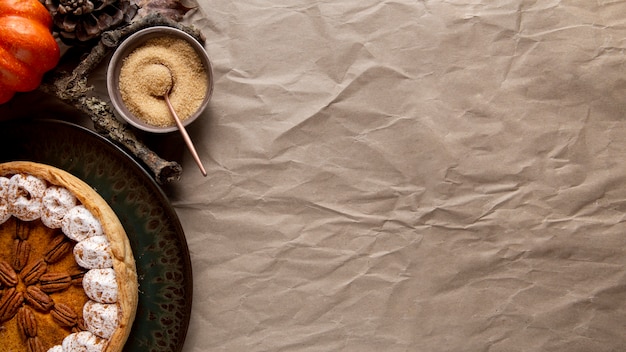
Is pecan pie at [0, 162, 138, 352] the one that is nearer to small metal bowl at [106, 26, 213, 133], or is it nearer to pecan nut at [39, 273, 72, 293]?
pecan nut at [39, 273, 72, 293]

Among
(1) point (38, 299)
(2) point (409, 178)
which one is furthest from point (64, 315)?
(2) point (409, 178)

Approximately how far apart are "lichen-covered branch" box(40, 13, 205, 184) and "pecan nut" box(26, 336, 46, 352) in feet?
1.99

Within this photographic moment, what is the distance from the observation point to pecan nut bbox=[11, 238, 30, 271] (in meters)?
1.99

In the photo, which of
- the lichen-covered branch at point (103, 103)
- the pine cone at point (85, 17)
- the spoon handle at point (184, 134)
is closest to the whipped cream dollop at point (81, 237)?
the lichen-covered branch at point (103, 103)

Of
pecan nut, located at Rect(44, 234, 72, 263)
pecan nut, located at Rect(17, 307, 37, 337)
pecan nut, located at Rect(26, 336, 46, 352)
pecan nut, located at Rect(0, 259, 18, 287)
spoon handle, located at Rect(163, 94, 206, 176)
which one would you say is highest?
spoon handle, located at Rect(163, 94, 206, 176)

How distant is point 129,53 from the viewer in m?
2.12

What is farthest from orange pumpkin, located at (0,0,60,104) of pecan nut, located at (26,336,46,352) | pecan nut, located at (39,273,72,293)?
pecan nut, located at (26,336,46,352)

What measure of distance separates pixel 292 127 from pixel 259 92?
0.55ft

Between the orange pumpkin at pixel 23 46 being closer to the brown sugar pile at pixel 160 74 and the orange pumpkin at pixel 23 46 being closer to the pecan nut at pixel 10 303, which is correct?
the brown sugar pile at pixel 160 74

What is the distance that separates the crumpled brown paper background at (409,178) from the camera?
2197 millimetres

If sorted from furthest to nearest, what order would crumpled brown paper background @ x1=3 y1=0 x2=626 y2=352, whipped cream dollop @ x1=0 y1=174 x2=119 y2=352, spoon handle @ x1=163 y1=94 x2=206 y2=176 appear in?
1. crumpled brown paper background @ x1=3 y1=0 x2=626 y2=352
2. spoon handle @ x1=163 y1=94 x2=206 y2=176
3. whipped cream dollop @ x1=0 y1=174 x2=119 y2=352

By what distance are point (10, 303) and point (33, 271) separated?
120 millimetres

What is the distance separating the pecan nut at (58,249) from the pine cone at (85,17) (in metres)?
0.64

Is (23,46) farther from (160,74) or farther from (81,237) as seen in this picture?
(81,237)
